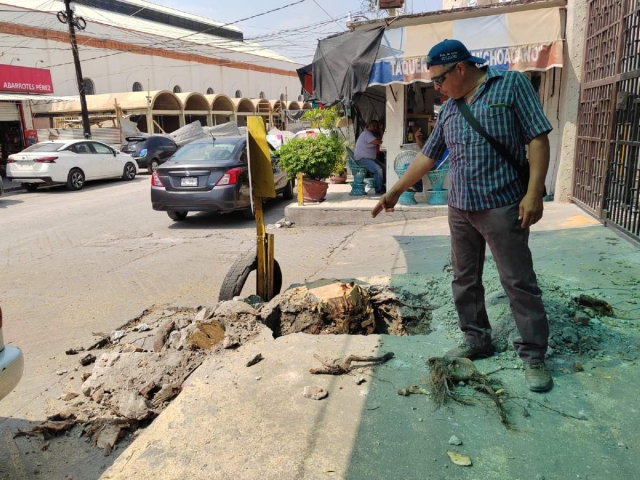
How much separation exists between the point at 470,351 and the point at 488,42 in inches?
282

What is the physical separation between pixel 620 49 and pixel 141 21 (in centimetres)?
4457

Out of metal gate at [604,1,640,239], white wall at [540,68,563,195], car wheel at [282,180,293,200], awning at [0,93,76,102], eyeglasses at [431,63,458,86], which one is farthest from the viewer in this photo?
awning at [0,93,76,102]

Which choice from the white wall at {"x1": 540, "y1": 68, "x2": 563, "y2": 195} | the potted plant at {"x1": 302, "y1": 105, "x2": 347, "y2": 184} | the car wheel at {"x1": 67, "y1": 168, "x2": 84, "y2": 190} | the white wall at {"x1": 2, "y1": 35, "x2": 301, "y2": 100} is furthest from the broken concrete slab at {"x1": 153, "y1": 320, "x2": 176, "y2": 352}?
the white wall at {"x1": 2, "y1": 35, "x2": 301, "y2": 100}

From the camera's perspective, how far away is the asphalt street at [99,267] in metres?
4.53

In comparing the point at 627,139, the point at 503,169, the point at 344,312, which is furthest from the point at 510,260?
the point at 627,139

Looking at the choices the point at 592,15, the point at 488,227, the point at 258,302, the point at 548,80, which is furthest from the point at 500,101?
the point at 548,80

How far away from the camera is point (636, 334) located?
3322 millimetres

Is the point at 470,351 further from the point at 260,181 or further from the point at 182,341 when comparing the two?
the point at 260,181

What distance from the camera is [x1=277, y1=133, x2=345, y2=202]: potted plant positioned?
9906mm

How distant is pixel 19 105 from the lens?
2191 centimetres

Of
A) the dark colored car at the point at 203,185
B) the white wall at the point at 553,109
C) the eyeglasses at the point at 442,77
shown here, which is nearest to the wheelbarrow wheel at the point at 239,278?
the eyeglasses at the point at 442,77

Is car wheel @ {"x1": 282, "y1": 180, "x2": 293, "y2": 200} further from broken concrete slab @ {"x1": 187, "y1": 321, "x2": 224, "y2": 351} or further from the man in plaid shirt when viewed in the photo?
the man in plaid shirt

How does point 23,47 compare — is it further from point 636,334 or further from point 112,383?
point 636,334

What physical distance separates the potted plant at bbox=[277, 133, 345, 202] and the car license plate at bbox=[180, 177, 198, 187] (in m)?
1.86
